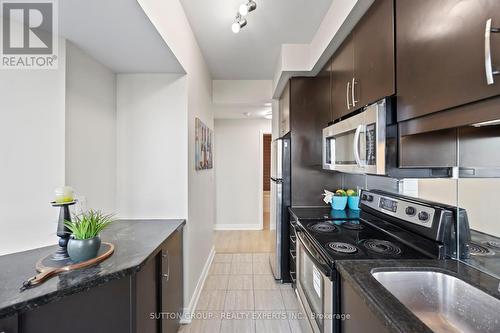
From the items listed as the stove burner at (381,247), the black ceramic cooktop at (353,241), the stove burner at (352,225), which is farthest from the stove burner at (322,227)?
the stove burner at (381,247)

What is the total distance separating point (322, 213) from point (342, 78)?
1176 mm

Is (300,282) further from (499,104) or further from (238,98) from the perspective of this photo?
(238,98)

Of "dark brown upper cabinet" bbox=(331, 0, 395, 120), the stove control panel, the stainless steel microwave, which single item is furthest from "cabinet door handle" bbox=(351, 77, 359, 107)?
the stove control panel

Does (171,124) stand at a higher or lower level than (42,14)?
lower

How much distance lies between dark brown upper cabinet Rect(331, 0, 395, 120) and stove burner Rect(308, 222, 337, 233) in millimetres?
857

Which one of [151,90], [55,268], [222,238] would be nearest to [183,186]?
[151,90]

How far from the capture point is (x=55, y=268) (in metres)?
1.08

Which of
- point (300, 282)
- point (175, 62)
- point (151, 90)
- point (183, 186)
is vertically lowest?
point (300, 282)

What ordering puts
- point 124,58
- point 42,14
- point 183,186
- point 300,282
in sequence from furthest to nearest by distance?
point 183,186, point 300,282, point 124,58, point 42,14

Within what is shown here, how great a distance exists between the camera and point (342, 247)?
1380mm

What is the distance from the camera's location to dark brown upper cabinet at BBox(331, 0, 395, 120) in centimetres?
123

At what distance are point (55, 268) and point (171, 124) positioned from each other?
1302 millimetres

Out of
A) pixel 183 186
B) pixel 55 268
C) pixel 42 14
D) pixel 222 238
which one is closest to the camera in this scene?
pixel 55 268

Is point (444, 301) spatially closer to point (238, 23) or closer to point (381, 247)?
point (381, 247)
